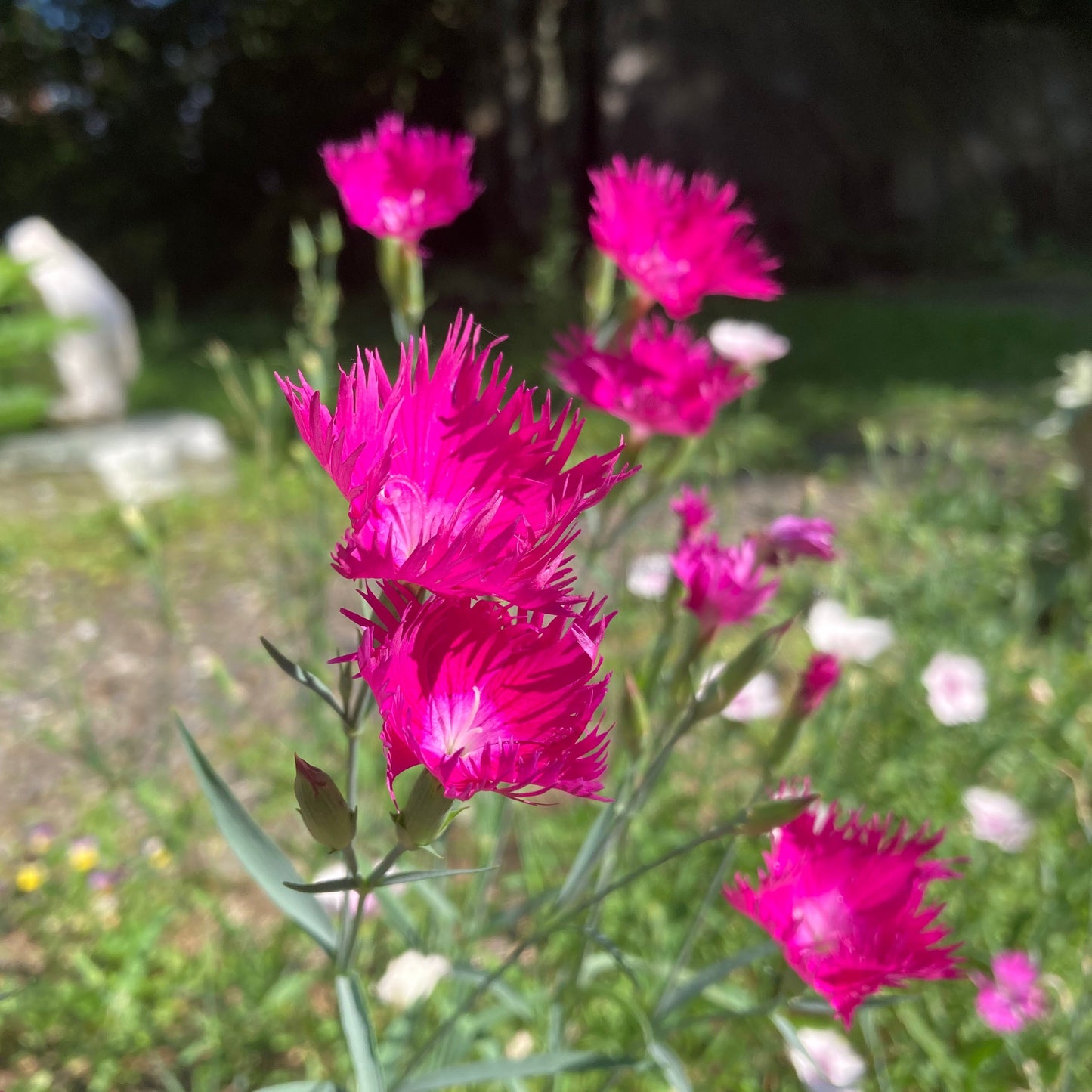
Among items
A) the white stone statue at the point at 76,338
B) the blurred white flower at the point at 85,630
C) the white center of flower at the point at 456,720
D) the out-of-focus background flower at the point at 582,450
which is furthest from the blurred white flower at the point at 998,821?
the white stone statue at the point at 76,338

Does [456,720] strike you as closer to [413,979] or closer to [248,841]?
[248,841]

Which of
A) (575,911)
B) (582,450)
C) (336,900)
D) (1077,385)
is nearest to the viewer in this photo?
(575,911)

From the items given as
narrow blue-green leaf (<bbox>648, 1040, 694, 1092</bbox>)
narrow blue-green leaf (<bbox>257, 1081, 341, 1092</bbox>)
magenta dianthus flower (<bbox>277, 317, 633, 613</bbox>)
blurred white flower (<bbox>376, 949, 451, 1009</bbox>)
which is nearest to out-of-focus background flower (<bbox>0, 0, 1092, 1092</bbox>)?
blurred white flower (<bbox>376, 949, 451, 1009</bbox>)

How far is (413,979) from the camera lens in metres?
0.86

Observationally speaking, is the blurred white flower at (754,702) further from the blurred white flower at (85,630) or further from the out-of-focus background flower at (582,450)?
the blurred white flower at (85,630)

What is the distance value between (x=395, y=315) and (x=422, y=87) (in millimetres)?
7166

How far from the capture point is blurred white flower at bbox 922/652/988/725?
52.4 inches

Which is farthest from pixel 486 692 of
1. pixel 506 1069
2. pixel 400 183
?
pixel 400 183

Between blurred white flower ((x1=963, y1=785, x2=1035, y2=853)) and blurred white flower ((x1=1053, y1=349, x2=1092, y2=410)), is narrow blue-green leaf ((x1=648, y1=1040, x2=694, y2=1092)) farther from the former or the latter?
blurred white flower ((x1=1053, y1=349, x2=1092, y2=410))

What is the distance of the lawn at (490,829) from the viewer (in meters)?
1.05

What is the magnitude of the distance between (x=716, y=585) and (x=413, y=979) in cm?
48

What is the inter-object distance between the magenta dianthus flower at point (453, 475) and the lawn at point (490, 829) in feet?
1.06

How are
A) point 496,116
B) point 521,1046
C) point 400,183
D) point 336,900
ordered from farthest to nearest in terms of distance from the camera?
point 496,116
point 336,900
point 521,1046
point 400,183

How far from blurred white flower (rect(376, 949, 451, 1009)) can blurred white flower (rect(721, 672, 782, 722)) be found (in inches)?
15.2
